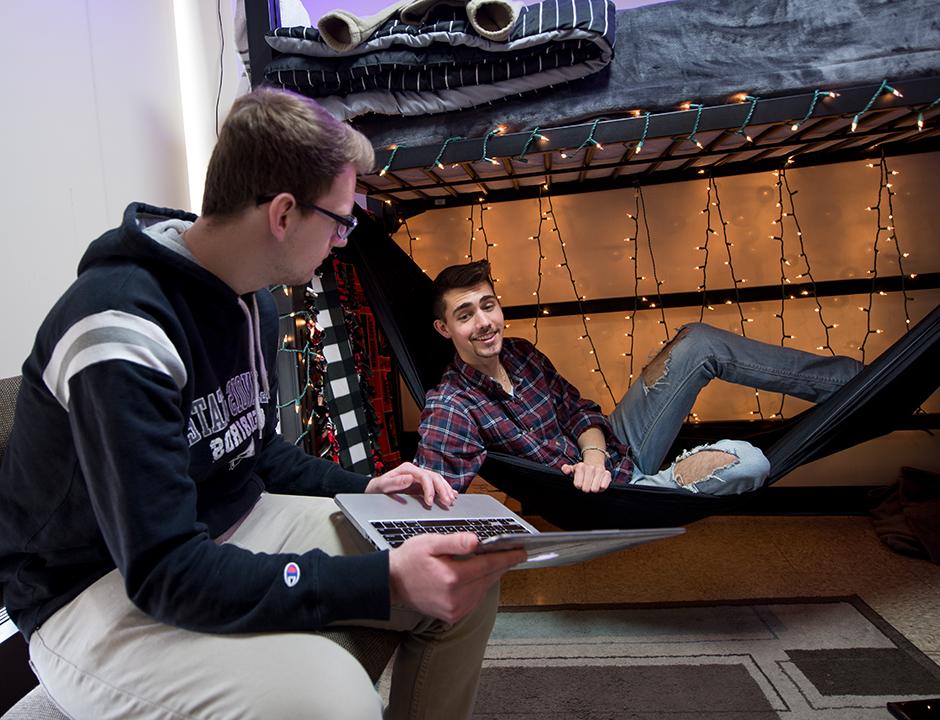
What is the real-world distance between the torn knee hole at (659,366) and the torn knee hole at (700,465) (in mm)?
281

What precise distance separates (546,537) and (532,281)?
7.01ft

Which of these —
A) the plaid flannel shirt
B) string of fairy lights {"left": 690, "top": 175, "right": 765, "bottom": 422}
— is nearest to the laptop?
the plaid flannel shirt

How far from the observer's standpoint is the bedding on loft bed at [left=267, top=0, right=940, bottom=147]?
1464 millimetres

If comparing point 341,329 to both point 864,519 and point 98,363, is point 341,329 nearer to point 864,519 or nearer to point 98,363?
point 98,363

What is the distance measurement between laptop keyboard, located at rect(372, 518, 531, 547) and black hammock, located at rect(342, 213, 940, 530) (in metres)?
0.53

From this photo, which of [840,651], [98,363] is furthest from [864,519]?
[98,363]

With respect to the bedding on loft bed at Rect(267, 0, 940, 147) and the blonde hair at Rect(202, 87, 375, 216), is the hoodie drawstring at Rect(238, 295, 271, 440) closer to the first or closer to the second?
the blonde hair at Rect(202, 87, 375, 216)

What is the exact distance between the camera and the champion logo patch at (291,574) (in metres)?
0.74

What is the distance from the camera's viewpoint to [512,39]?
60.4 inches

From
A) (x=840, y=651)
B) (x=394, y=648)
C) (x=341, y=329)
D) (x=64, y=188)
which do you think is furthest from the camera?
(x=341, y=329)

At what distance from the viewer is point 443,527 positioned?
1.01 m

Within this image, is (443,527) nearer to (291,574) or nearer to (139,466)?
(291,574)

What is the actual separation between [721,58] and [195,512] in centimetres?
150

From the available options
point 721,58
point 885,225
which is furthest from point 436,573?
point 885,225
